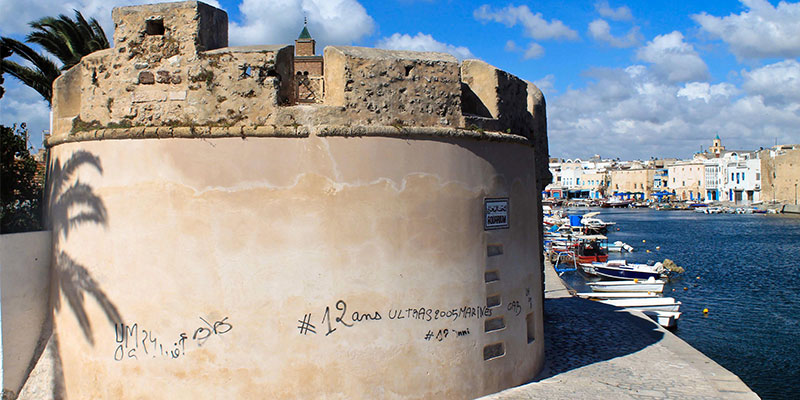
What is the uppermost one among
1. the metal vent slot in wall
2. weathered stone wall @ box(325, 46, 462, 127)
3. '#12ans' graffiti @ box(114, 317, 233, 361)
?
weathered stone wall @ box(325, 46, 462, 127)

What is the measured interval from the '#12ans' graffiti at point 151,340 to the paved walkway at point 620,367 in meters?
3.66

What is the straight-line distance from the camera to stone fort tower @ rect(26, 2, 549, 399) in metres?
7.14

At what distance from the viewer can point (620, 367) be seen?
9.98 m

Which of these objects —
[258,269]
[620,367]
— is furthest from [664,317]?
[258,269]

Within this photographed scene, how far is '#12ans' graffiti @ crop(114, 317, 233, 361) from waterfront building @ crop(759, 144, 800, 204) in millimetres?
94559

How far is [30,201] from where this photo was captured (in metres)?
10.3

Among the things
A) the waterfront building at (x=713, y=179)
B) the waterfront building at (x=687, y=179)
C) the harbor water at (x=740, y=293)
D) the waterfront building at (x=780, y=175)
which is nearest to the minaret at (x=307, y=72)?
the harbor water at (x=740, y=293)

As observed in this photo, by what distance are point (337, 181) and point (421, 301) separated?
5.89 ft

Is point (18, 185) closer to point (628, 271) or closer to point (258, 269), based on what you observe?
point (258, 269)

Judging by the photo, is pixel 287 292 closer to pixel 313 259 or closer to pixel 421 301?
pixel 313 259

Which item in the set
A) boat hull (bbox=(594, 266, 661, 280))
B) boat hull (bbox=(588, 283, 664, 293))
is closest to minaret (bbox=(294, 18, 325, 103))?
boat hull (bbox=(588, 283, 664, 293))

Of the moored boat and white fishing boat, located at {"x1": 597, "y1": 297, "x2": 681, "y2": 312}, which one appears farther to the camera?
the moored boat

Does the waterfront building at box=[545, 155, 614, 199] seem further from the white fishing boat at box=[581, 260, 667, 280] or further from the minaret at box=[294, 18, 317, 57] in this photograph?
the minaret at box=[294, 18, 317, 57]

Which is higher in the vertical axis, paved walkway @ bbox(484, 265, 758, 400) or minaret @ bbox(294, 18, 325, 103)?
minaret @ bbox(294, 18, 325, 103)
